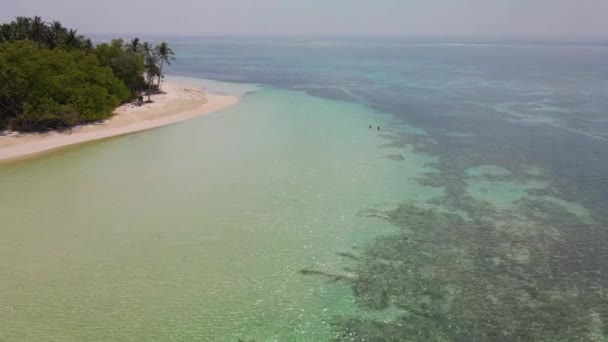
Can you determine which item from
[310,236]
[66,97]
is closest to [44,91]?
[66,97]

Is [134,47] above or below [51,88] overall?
above

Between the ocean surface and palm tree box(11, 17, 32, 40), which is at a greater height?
palm tree box(11, 17, 32, 40)

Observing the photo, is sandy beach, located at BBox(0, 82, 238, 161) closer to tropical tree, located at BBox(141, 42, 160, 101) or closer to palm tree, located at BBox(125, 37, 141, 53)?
tropical tree, located at BBox(141, 42, 160, 101)

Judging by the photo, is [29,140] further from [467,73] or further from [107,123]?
[467,73]

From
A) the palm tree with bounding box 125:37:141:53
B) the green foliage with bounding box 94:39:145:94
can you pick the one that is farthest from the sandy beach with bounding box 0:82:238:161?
the palm tree with bounding box 125:37:141:53

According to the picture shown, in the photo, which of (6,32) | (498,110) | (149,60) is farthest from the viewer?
(149,60)

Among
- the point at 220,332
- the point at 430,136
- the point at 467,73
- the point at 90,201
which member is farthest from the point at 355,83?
the point at 220,332

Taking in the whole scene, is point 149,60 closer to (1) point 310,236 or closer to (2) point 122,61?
(2) point 122,61

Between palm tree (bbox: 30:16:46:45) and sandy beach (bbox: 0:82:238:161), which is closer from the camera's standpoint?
sandy beach (bbox: 0:82:238:161)
